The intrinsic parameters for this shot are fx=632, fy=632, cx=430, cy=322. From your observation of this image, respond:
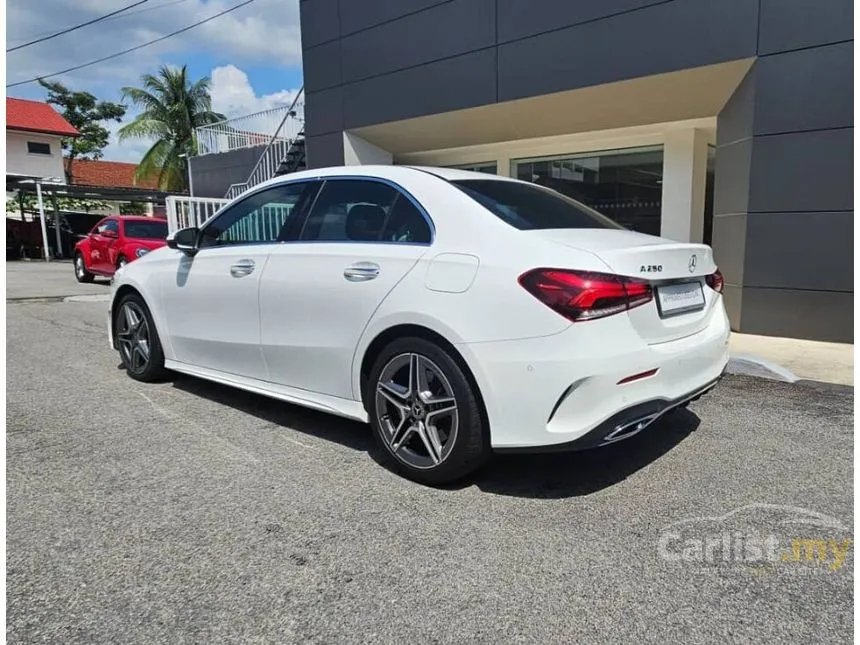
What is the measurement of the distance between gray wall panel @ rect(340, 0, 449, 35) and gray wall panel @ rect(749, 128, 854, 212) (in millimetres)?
5457

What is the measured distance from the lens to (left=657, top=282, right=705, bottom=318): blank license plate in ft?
10.0

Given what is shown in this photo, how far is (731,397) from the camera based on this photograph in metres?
4.86

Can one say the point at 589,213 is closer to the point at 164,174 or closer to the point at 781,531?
the point at 781,531

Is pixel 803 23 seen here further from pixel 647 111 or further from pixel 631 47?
pixel 647 111

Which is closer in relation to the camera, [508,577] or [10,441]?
[508,577]

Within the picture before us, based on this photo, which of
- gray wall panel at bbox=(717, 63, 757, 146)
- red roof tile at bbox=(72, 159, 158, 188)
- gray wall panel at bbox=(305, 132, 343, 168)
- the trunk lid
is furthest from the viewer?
red roof tile at bbox=(72, 159, 158, 188)

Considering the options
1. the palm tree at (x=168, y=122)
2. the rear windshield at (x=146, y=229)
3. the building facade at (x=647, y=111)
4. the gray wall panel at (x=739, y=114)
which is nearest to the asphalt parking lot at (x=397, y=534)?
the building facade at (x=647, y=111)

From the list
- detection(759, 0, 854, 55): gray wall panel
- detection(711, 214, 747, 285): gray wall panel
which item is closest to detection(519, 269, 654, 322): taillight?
detection(711, 214, 747, 285): gray wall panel

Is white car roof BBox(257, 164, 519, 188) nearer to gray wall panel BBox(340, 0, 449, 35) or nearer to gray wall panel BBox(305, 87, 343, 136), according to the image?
gray wall panel BBox(340, 0, 449, 35)

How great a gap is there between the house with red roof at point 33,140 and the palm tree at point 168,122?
4261mm

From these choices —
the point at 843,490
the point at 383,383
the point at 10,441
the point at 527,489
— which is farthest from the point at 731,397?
the point at 10,441

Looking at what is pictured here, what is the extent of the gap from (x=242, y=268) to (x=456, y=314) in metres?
1.83

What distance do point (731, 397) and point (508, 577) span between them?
126 inches

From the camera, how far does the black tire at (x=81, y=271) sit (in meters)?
15.6
